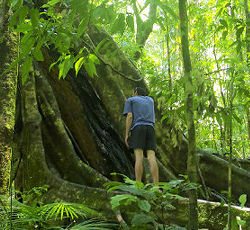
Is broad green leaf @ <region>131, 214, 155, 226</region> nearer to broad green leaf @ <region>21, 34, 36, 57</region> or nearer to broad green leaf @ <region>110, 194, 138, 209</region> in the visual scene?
broad green leaf @ <region>110, 194, 138, 209</region>

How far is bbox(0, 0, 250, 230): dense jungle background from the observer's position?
63.1 inches

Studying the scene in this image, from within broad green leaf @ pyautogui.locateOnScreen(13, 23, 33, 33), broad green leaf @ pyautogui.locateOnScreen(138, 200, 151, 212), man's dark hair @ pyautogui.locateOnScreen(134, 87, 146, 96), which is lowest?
broad green leaf @ pyautogui.locateOnScreen(138, 200, 151, 212)

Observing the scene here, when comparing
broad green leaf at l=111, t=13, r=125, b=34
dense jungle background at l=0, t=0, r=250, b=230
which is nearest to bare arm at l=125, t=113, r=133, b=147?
dense jungle background at l=0, t=0, r=250, b=230

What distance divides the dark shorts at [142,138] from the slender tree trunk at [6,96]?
191 centimetres

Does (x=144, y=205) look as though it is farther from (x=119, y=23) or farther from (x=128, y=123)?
(x=128, y=123)

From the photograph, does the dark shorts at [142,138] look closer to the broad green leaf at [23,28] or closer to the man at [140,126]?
the man at [140,126]

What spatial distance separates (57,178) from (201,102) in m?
2.07

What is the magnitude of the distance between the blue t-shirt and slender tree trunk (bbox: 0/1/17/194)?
73.0 inches

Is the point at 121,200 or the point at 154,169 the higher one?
the point at 154,169

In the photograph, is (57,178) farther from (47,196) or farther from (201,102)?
(201,102)

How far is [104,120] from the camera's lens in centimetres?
439

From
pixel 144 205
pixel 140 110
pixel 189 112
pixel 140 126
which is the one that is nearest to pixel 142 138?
pixel 140 126

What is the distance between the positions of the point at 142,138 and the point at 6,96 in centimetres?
201

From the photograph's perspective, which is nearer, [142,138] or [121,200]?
[121,200]
